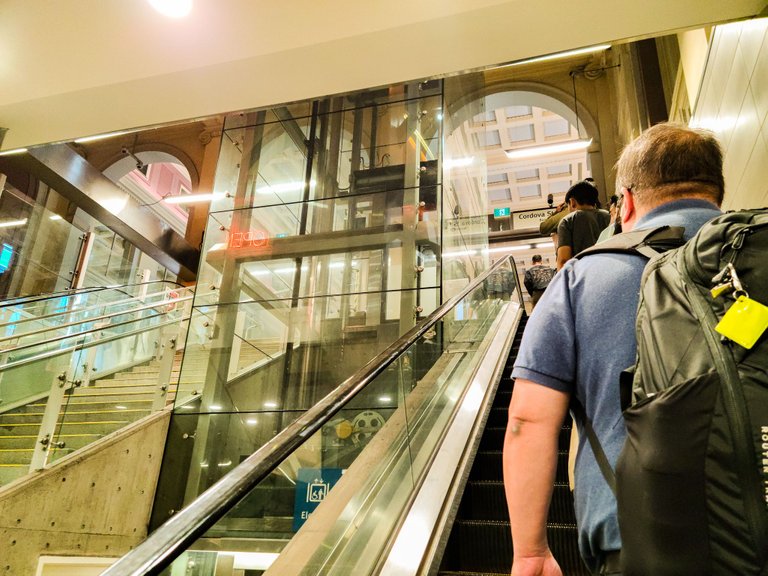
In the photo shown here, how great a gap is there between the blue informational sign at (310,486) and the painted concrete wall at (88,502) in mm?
2764

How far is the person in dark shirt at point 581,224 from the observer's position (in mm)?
3662

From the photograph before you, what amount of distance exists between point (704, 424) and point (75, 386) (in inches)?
232

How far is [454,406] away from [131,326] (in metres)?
5.34

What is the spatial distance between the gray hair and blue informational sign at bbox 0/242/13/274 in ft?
39.1

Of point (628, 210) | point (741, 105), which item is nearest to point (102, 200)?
point (741, 105)

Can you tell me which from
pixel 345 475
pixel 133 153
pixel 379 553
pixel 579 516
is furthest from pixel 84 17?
pixel 133 153

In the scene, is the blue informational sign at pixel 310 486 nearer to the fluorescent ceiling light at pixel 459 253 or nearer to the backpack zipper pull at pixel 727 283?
the backpack zipper pull at pixel 727 283

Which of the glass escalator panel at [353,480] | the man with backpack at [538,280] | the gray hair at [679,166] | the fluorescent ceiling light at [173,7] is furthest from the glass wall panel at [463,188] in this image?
the gray hair at [679,166]

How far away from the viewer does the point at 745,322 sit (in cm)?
69

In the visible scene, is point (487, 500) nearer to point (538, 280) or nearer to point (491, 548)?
point (491, 548)

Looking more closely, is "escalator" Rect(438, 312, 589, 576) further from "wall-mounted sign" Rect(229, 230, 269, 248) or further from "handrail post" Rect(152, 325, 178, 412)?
"wall-mounted sign" Rect(229, 230, 269, 248)

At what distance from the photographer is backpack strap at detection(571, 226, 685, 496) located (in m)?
0.97

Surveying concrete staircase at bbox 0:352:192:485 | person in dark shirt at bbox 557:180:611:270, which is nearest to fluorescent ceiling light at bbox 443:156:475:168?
person in dark shirt at bbox 557:180:611:270

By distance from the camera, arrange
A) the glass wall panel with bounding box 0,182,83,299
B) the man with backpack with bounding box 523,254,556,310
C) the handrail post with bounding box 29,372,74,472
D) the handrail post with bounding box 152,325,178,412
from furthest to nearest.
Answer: the glass wall panel with bounding box 0,182,83,299 < the handrail post with bounding box 152,325,178,412 < the man with backpack with bounding box 523,254,556,310 < the handrail post with bounding box 29,372,74,472
